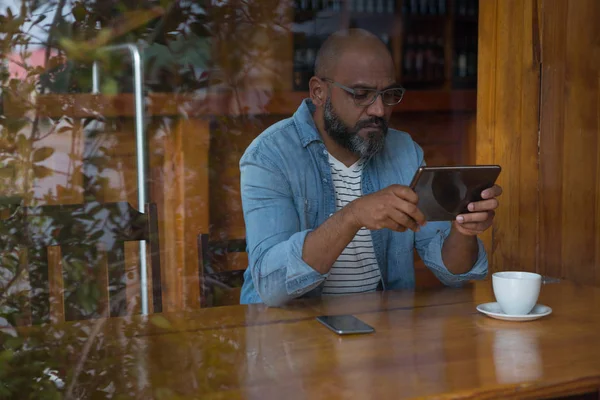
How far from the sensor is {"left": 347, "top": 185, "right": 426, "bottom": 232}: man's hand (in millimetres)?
1377

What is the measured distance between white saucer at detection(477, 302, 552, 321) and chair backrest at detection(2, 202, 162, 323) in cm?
102

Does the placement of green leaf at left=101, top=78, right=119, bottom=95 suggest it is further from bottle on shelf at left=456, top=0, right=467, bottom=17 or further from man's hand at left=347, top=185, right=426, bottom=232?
bottle on shelf at left=456, top=0, right=467, bottom=17

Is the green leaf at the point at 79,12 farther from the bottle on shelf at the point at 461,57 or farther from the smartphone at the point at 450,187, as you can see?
the bottle on shelf at the point at 461,57

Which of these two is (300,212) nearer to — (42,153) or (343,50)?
(343,50)

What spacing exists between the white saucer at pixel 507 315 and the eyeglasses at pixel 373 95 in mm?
617

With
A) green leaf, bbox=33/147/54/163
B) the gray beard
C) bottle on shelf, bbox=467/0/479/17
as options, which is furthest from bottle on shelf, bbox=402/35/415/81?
green leaf, bbox=33/147/54/163

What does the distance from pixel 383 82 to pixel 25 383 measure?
1.18 m

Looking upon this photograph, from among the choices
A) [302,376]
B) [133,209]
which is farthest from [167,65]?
[302,376]

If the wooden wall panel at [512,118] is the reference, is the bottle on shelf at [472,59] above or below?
above

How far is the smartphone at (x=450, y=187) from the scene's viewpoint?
51.0 inches

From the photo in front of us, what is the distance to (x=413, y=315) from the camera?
1.34 metres

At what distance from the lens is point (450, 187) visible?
1348 millimetres

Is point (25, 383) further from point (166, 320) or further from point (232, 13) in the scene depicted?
point (232, 13)

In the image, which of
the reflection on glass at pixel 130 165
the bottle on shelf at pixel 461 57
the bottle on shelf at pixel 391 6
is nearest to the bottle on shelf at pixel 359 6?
the reflection on glass at pixel 130 165
